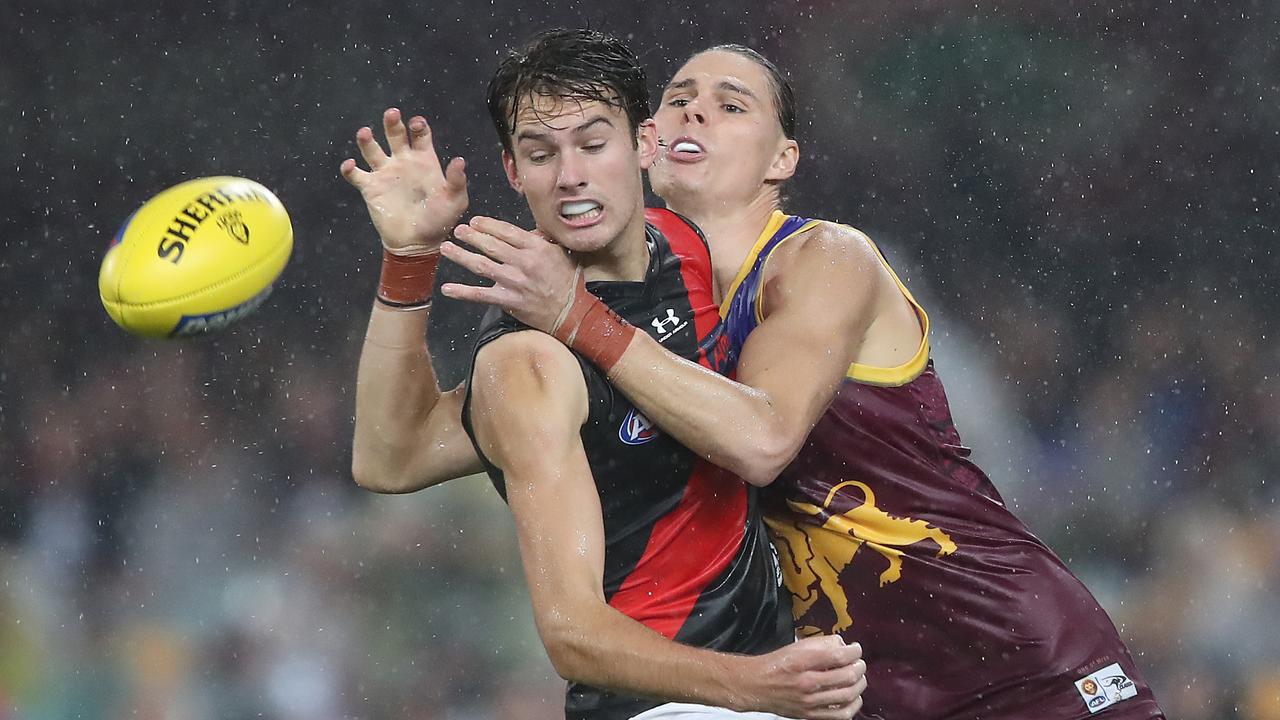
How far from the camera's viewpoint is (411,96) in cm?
812

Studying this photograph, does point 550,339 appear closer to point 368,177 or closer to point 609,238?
point 609,238

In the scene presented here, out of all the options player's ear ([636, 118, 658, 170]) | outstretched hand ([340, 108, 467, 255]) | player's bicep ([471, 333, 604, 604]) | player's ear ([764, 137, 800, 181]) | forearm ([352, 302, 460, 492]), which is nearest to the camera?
player's bicep ([471, 333, 604, 604])

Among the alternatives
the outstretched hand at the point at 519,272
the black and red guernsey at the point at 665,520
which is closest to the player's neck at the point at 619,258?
the black and red guernsey at the point at 665,520

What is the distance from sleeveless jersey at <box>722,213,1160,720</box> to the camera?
3.47 metres

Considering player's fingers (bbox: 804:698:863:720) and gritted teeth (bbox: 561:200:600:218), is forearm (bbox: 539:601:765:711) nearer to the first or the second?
player's fingers (bbox: 804:698:863:720)

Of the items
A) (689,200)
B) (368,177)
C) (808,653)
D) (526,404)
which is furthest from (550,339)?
(689,200)

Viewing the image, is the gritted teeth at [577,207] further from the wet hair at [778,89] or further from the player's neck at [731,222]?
the wet hair at [778,89]

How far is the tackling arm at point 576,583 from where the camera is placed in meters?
2.61

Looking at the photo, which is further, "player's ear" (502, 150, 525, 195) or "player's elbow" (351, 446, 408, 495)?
"player's elbow" (351, 446, 408, 495)

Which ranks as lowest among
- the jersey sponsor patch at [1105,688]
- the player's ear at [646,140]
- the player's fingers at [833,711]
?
the jersey sponsor patch at [1105,688]

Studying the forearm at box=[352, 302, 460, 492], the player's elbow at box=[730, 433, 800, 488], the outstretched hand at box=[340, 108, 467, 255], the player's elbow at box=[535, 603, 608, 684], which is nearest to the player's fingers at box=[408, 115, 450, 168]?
the outstretched hand at box=[340, 108, 467, 255]

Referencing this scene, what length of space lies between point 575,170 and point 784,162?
1.24 m

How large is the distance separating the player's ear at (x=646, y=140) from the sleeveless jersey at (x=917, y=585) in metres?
0.42

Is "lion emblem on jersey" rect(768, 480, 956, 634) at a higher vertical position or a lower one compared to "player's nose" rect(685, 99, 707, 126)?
lower
